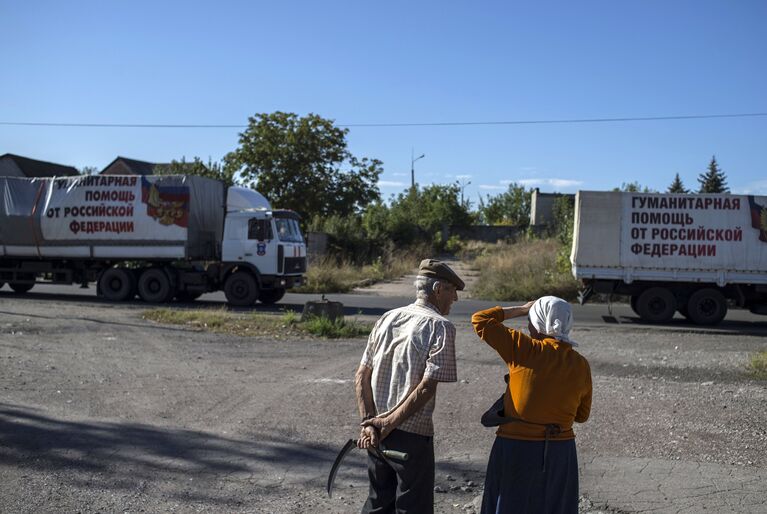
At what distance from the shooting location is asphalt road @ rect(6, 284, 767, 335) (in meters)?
17.2

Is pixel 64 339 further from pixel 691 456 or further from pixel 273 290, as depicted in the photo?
pixel 691 456

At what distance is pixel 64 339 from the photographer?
12.3 metres

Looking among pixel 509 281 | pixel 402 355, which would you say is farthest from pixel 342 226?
pixel 402 355

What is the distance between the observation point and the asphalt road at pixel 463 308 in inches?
678

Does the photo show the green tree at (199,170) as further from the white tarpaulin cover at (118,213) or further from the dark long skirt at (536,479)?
the dark long skirt at (536,479)

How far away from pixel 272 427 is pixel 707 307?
44.1ft

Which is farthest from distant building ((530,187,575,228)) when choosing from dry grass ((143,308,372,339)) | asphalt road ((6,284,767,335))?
dry grass ((143,308,372,339))

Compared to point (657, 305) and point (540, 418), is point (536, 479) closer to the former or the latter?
point (540, 418)

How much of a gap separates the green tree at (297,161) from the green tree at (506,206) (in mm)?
31360

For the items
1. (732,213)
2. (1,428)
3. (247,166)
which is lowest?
(1,428)

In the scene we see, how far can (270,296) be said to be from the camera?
20.3 m

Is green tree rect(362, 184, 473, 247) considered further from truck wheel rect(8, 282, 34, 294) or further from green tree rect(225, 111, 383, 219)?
truck wheel rect(8, 282, 34, 294)

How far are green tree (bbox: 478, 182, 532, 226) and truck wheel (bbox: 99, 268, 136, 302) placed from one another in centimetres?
5162

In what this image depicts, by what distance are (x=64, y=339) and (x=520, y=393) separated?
35.1ft
